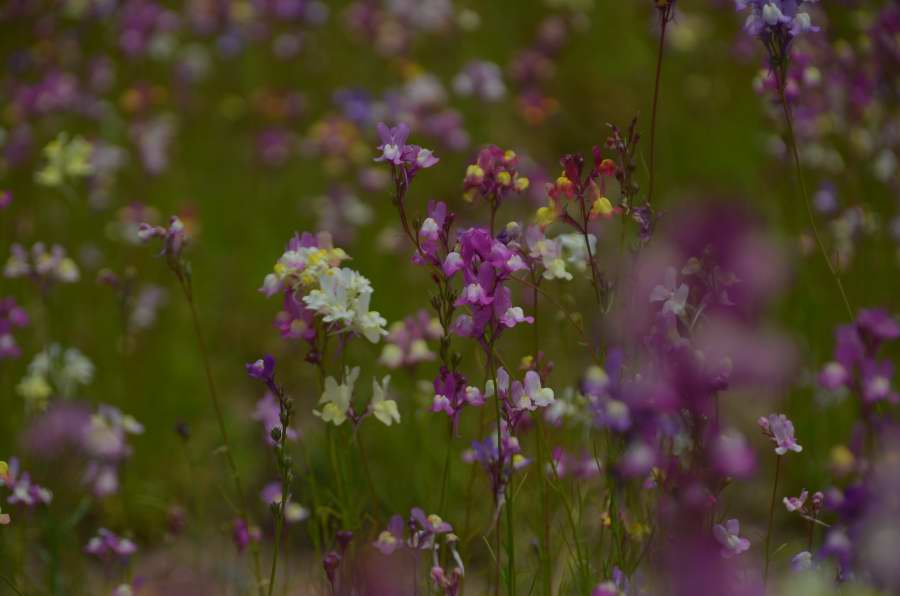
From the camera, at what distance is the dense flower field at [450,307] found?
168cm

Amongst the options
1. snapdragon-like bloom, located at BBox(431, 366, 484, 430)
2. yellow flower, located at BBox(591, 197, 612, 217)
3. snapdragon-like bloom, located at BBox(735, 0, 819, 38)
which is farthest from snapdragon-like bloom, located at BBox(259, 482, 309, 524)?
snapdragon-like bloom, located at BBox(735, 0, 819, 38)

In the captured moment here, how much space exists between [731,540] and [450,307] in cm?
65

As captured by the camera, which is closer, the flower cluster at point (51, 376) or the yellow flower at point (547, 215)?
the yellow flower at point (547, 215)

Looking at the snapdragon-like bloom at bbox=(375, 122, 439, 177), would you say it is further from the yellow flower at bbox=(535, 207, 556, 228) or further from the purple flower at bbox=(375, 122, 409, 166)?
the yellow flower at bbox=(535, 207, 556, 228)

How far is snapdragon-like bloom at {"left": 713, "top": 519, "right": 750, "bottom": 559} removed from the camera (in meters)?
1.82

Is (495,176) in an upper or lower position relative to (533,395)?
upper

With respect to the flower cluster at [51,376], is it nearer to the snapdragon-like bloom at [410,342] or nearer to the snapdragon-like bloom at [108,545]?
the snapdragon-like bloom at [108,545]

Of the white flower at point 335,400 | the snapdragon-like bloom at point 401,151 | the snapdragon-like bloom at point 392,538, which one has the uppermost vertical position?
the snapdragon-like bloom at point 401,151

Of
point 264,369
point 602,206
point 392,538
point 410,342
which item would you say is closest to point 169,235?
point 264,369

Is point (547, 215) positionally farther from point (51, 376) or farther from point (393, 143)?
point (51, 376)

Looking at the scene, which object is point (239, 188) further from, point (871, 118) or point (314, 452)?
point (871, 118)

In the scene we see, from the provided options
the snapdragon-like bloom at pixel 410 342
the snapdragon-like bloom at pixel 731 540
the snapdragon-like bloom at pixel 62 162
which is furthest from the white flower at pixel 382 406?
the snapdragon-like bloom at pixel 62 162

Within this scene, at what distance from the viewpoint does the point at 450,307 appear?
1.86 m

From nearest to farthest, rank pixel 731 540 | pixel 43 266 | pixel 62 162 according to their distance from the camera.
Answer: pixel 731 540 < pixel 43 266 < pixel 62 162
